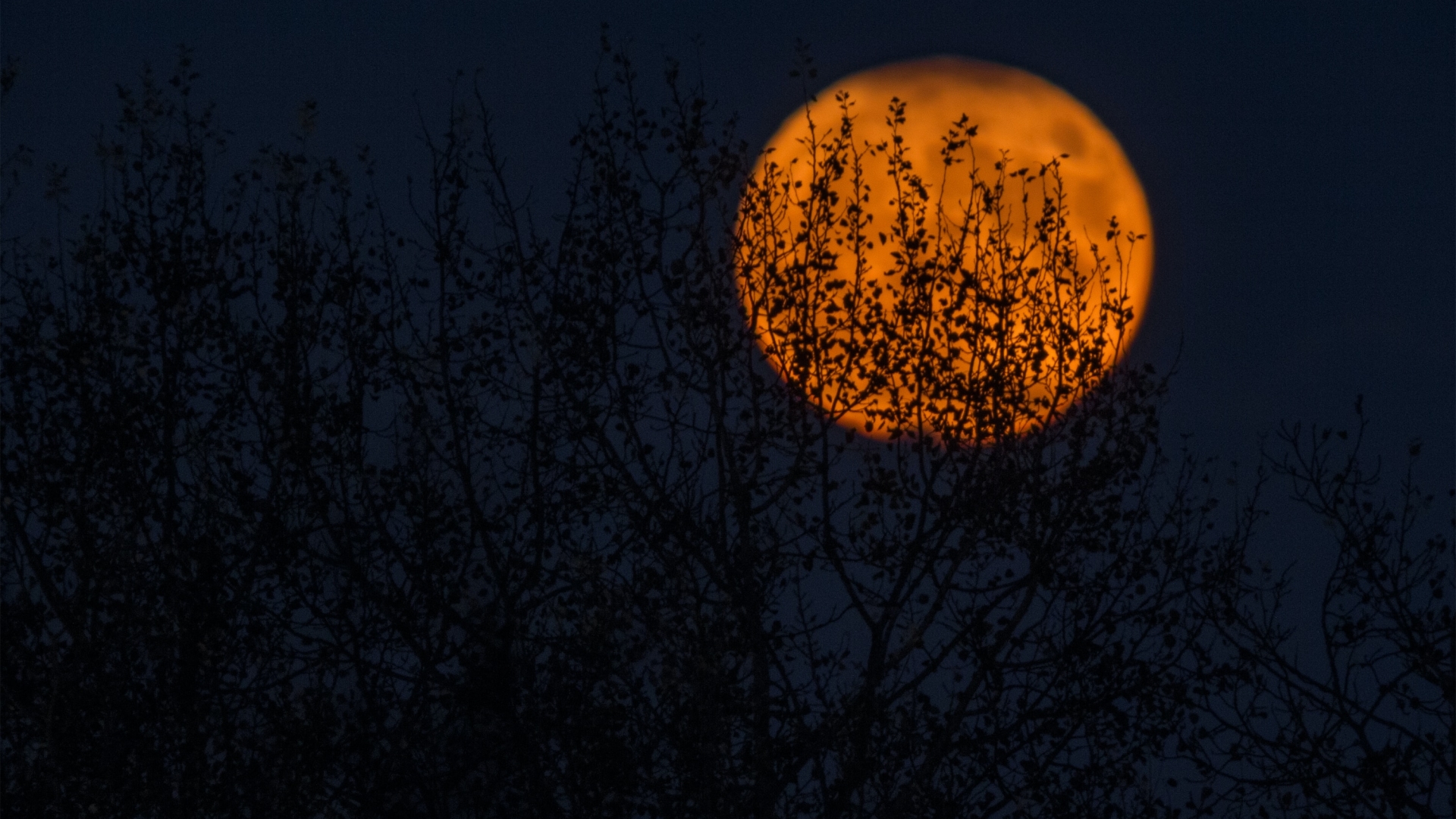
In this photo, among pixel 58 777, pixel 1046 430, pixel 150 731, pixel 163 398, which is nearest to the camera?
pixel 58 777

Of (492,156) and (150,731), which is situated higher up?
(492,156)

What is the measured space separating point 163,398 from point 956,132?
676cm

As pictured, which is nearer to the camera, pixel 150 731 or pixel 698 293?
pixel 150 731

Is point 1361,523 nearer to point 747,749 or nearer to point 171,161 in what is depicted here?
point 747,749

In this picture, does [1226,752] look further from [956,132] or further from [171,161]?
[171,161]

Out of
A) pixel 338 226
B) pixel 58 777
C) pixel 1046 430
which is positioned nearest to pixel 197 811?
pixel 58 777

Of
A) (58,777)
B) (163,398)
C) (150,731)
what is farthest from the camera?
(163,398)

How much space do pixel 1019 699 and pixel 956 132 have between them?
4730 mm

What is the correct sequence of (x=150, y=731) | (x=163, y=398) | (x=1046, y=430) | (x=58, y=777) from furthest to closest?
(x=1046, y=430) < (x=163, y=398) < (x=150, y=731) < (x=58, y=777)

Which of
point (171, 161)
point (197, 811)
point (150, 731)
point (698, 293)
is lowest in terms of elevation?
point (197, 811)

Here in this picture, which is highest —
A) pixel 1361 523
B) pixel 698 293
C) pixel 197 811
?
pixel 698 293

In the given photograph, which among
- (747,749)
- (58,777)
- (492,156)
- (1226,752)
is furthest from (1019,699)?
(58,777)

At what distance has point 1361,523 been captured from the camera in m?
12.1

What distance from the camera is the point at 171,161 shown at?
1255 centimetres
